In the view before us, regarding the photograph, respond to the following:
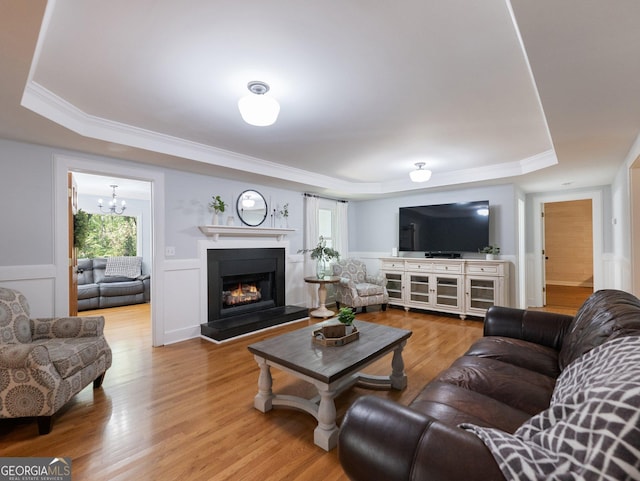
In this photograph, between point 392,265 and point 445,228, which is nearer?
point 445,228

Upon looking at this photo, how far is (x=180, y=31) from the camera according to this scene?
5.42ft

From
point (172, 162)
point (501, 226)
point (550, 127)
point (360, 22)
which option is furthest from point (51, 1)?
point (501, 226)

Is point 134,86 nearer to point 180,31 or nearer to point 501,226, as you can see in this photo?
point 180,31

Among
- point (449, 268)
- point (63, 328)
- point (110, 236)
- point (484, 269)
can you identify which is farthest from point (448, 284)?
point (110, 236)

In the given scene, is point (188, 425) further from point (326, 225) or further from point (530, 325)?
point (326, 225)

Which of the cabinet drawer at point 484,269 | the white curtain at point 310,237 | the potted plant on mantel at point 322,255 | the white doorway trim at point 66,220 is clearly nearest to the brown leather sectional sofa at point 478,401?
the cabinet drawer at point 484,269

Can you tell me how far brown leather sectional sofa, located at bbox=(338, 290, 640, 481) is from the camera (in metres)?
0.87

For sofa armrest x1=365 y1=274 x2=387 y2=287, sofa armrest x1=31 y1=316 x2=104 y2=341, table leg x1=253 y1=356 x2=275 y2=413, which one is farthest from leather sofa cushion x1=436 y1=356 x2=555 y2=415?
sofa armrest x1=365 y1=274 x2=387 y2=287

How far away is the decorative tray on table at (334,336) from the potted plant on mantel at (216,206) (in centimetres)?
242

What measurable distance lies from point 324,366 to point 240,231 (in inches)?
111

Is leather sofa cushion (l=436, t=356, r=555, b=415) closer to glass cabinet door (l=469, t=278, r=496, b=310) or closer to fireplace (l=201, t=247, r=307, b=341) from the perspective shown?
fireplace (l=201, t=247, r=307, b=341)

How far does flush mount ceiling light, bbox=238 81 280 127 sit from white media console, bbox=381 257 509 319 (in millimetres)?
3908

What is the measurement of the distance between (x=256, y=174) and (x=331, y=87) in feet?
7.01

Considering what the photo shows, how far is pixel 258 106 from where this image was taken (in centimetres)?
217
